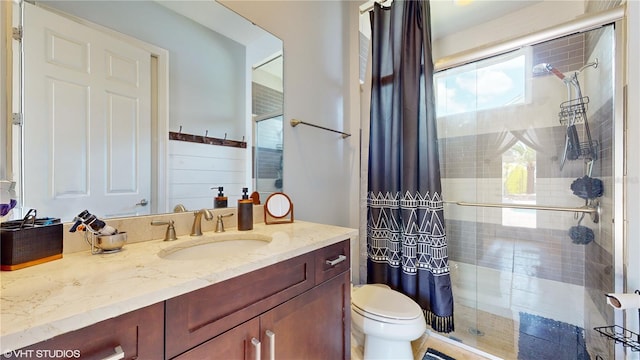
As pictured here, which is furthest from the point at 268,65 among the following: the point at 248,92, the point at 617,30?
the point at 617,30

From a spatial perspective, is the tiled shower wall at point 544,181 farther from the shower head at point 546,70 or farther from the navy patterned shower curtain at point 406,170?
the navy patterned shower curtain at point 406,170

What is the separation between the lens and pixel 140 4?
3.27 ft

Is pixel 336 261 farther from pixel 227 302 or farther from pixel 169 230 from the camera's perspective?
pixel 169 230

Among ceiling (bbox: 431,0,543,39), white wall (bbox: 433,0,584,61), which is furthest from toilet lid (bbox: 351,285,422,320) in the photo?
ceiling (bbox: 431,0,543,39)

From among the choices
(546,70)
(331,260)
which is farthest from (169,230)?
(546,70)

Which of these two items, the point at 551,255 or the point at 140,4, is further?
the point at 551,255

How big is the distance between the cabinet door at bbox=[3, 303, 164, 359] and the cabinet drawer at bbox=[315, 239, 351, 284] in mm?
531

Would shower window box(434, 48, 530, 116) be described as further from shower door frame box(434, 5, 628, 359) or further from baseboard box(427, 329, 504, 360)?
baseboard box(427, 329, 504, 360)

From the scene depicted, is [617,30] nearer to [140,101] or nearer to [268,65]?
[268,65]

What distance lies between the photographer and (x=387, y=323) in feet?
4.05

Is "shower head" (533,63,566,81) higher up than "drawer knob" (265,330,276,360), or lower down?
higher up

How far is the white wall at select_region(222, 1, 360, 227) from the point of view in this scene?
1.55 m

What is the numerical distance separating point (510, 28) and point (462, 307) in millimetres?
2120

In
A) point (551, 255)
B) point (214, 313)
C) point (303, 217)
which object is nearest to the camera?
point (214, 313)
